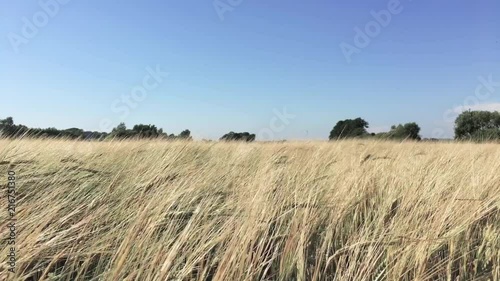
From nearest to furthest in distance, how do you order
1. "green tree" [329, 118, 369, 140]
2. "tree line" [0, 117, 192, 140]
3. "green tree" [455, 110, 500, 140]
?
"tree line" [0, 117, 192, 140] → "green tree" [329, 118, 369, 140] → "green tree" [455, 110, 500, 140]

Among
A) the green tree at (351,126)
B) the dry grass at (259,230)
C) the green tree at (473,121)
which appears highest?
the green tree at (473,121)

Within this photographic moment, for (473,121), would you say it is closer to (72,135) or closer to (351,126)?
(351,126)

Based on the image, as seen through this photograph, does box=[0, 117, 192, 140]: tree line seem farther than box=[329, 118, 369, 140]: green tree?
No

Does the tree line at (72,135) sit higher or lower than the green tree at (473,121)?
lower

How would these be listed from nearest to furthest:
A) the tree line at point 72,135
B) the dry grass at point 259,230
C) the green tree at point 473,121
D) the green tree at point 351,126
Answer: the dry grass at point 259,230 < the tree line at point 72,135 < the green tree at point 351,126 < the green tree at point 473,121

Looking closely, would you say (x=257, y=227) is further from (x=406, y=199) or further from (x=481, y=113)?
(x=481, y=113)

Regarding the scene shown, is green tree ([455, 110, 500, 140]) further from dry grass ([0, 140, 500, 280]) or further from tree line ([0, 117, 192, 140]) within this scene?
dry grass ([0, 140, 500, 280])

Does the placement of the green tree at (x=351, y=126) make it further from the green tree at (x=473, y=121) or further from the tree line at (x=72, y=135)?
the tree line at (x=72, y=135)

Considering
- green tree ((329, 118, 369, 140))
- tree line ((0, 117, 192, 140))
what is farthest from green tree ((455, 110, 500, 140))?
tree line ((0, 117, 192, 140))

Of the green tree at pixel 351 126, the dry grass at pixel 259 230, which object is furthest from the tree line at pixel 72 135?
the green tree at pixel 351 126

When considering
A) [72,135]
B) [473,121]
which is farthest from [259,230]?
[473,121]

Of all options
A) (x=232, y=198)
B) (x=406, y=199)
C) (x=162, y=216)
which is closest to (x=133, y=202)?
(x=162, y=216)

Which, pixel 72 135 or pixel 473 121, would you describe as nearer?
pixel 72 135

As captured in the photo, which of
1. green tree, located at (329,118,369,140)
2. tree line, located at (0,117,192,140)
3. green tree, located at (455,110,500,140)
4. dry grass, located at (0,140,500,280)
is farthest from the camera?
green tree, located at (455,110,500,140)
